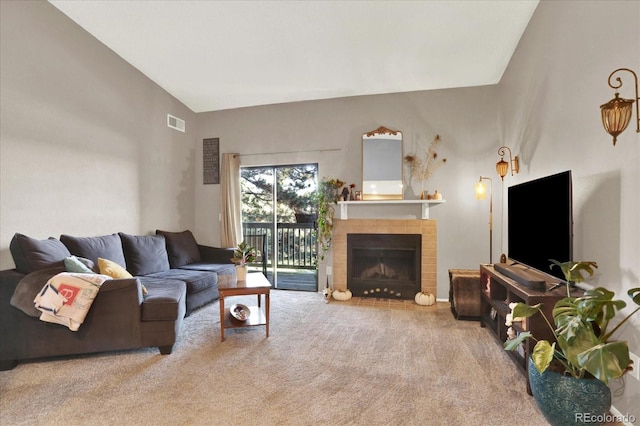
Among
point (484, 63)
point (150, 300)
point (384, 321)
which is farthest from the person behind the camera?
point (484, 63)

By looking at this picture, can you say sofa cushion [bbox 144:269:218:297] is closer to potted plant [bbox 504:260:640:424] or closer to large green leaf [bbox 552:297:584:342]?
potted plant [bbox 504:260:640:424]

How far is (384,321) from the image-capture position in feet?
11.2

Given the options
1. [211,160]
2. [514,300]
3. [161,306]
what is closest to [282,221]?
[211,160]

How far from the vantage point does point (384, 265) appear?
4.40m

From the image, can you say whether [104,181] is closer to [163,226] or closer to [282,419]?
[163,226]

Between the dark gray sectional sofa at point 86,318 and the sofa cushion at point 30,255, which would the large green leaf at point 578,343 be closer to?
the dark gray sectional sofa at point 86,318

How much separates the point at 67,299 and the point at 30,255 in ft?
2.32

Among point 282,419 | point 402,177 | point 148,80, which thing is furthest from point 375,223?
point 148,80

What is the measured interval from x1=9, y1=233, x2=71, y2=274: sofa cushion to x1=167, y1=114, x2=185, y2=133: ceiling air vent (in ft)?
8.55

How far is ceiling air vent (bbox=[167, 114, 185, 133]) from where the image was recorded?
4.71m

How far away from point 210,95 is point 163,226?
2139 millimetres

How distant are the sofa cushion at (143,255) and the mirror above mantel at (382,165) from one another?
9.49 ft

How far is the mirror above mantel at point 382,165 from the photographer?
14.3ft

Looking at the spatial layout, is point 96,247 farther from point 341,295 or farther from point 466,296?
point 466,296
